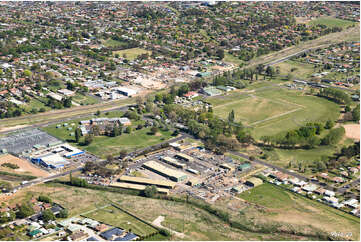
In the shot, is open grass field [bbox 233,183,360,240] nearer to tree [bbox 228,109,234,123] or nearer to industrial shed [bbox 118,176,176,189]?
industrial shed [bbox 118,176,176,189]

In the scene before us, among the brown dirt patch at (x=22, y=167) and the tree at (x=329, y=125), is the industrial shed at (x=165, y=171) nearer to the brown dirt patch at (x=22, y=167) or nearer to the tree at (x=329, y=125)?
the brown dirt patch at (x=22, y=167)

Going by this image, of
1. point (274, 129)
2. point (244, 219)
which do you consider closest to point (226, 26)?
point (274, 129)

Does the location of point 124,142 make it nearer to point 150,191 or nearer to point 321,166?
point 150,191

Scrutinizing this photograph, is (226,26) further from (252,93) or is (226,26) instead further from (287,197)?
(287,197)

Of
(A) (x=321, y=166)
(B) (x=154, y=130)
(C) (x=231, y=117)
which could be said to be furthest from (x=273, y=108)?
(A) (x=321, y=166)

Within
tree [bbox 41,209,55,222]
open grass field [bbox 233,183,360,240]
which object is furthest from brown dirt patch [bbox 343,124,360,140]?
tree [bbox 41,209,55,222]

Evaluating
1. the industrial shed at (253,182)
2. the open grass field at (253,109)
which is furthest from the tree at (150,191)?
the open grass field at (253,109)
